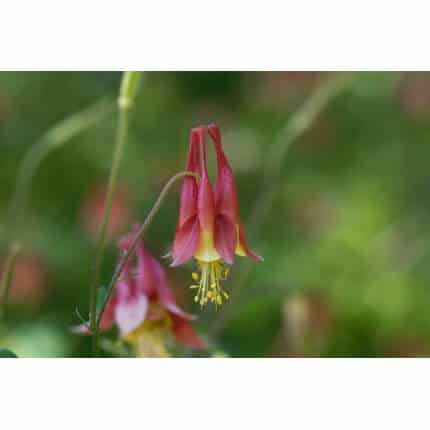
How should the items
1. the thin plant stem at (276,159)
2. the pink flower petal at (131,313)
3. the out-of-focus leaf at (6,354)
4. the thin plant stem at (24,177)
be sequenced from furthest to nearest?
the thin plant stem at (24,177), the thin plant stem at (276,159), the pink flower petal at (131,313), the out-of-focus leaf at (6,354)

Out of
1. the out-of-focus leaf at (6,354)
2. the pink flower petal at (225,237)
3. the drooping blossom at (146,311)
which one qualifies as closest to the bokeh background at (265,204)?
the drooping blossom at (146,311)

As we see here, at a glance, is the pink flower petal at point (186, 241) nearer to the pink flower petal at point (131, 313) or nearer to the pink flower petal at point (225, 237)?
the pink flower petal at point (225, 237)

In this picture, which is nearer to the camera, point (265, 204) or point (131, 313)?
point (131, 313)

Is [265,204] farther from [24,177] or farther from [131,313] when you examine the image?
[131,313]

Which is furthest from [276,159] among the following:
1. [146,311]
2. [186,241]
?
[186,241]

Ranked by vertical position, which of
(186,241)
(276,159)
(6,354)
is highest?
(276,159)

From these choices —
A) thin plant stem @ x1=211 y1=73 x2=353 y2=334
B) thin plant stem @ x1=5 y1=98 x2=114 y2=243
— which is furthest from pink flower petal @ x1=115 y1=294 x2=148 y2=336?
thin plant stem @ x1=5 y1=98 x2=114 y2=243

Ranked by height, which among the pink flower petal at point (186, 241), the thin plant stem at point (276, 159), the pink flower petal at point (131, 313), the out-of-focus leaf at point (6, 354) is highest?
the thin plant stem at point (276, 159)
